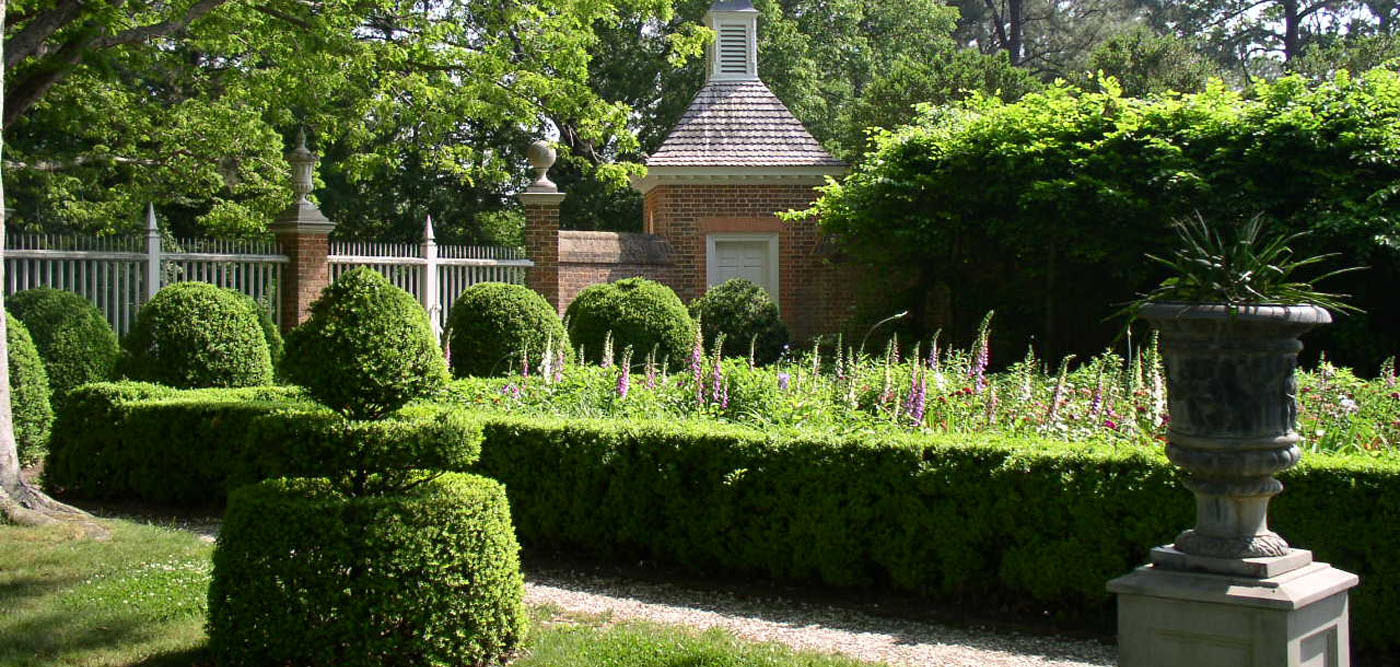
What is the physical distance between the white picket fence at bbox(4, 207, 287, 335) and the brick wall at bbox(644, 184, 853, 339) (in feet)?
20.6

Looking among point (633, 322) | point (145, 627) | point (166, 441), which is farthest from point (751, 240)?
point (145, 627)

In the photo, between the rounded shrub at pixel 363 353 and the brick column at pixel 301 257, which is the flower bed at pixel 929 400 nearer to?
the rounded shrub at pixel 363 353

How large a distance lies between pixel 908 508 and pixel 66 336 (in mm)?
9219

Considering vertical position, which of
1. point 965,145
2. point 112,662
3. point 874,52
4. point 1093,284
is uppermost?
point 874,52

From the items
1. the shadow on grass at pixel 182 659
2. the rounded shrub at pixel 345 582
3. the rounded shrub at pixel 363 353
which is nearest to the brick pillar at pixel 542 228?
the rounded shrub at pixel 363 353

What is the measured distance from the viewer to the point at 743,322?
52.1 feet

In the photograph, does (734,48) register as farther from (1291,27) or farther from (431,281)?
(1291,27)

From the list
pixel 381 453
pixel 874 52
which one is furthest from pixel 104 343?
pixel 874 52

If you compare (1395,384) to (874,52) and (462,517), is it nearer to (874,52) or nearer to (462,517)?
(462,517)

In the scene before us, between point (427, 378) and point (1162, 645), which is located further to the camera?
point (427, 378)

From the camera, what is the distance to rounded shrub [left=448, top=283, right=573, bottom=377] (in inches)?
475

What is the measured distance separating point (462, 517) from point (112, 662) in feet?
5.36

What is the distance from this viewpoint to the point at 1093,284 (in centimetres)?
1547

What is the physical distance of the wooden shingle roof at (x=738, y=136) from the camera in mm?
18969
